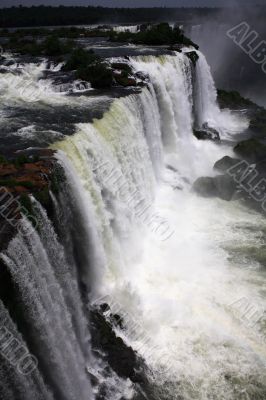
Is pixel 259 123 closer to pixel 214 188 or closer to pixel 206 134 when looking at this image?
pixel 206 134

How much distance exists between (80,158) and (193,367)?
545 centimetres

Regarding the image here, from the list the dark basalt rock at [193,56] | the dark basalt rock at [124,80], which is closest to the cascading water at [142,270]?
the dark basalt rock at [124,80]

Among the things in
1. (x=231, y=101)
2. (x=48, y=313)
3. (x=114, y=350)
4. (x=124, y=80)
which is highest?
(x=124, y=80)

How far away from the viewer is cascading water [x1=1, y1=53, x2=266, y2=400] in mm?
7774

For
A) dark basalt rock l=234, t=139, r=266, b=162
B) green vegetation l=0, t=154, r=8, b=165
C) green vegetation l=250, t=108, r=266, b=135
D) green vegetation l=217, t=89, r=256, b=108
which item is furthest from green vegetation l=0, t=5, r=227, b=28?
green vegetation l=0, t=154, r=8, b=165

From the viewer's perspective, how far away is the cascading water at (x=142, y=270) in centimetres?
777

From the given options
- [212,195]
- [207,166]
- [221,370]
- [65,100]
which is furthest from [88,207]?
[207,166]

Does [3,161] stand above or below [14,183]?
above

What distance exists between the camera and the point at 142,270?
40.3 feet

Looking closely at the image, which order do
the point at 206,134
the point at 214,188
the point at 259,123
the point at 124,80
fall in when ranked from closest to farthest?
the point at 214,188 < the point at 124,80 < the point at 206,134 < the point at 259,123

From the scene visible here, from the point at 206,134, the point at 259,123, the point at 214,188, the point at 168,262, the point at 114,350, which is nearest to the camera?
the point at 114,350

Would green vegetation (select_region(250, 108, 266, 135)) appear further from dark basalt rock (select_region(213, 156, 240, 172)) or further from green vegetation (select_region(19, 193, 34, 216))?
green vegetation (select_region(19, 193, 34, 216))

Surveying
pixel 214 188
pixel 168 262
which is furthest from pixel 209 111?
pixel 168 262

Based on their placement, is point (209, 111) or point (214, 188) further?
point (209, 111)
